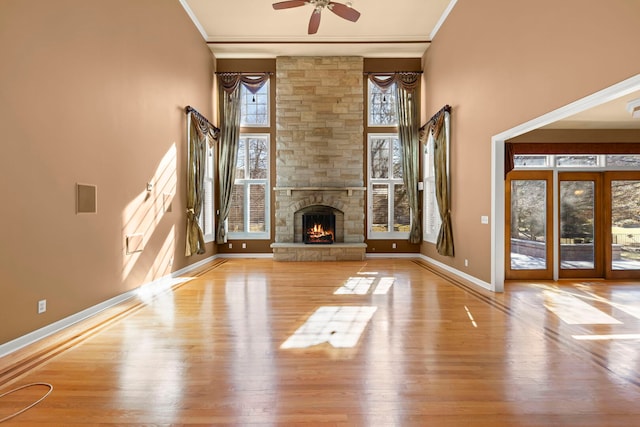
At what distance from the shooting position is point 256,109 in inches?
351

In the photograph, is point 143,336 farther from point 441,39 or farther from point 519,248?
point 441,39

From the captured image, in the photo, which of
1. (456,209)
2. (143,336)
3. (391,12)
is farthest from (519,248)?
(143,336)

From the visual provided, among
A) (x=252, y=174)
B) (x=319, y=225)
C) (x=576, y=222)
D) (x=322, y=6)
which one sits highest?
(x=322, y=6)

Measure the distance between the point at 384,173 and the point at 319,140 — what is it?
1.85 m

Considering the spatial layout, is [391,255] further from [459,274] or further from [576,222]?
[576,222]

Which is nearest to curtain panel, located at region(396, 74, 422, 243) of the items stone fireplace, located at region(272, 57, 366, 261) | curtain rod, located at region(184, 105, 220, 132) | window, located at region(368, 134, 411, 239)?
window, located at region(368, 134, 411, 239)

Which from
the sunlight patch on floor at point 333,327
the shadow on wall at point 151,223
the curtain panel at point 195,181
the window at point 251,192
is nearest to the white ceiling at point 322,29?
the curtain panel at point 195,181

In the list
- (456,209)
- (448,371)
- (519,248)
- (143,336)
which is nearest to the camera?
(448,371)

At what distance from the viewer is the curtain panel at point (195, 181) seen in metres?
6.77

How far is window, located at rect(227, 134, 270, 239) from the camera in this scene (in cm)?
888

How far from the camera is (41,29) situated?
3.26 m

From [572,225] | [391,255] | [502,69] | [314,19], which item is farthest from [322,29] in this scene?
[572,225]

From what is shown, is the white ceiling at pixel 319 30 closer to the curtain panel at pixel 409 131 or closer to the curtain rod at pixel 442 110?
the curtain panel at pixel 409 131

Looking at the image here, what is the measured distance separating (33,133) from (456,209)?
6183 mm
